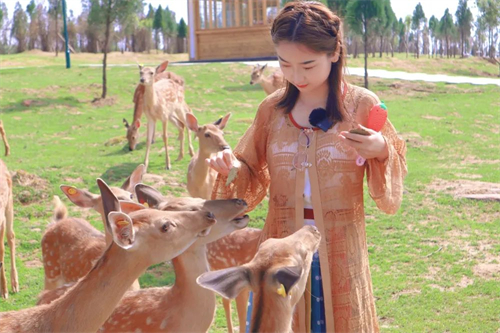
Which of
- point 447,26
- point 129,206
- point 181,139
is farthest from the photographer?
point 447,26

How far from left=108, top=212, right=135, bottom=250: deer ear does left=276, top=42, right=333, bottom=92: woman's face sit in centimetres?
106

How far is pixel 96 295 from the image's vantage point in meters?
3.34

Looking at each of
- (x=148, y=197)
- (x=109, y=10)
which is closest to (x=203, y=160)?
(x=148, y=197)

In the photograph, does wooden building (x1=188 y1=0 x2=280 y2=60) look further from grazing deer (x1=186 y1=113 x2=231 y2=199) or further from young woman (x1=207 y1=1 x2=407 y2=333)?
young woman (x1=207 y1=1 x2=407 y2=333)

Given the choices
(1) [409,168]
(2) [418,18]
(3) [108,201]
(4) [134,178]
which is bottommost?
(1) [409,168]

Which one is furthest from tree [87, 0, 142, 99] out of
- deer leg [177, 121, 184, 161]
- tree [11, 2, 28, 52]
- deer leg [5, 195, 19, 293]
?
tree [11, 2, 28, 52]

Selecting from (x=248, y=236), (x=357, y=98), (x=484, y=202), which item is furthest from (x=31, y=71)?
(x=357, y=98)

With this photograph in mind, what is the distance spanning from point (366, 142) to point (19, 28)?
1898 inches

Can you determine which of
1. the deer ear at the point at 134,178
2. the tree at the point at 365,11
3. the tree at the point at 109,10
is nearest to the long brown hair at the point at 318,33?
the deer ear at the point at 134,178

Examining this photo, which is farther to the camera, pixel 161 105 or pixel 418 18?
pixel 418 18

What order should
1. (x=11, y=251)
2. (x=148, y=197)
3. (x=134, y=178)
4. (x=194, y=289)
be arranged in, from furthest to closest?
1. (x=11, y=251)
2. (x=134, y=178)
3. (x=148, y=197)
4. (x=194, y=289)

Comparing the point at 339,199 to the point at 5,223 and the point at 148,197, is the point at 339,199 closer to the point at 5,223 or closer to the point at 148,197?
the point at 148,197

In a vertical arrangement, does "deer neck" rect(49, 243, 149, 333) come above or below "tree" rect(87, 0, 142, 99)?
below

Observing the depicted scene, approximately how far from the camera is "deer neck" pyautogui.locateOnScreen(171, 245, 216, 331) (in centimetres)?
384
